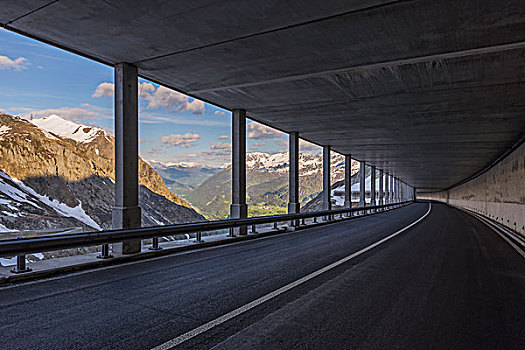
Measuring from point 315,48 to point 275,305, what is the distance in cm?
616

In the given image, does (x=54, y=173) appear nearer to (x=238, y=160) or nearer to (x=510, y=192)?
(x=238, y=160)

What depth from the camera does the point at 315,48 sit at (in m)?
8.52

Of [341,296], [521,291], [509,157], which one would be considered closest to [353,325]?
[341,296]

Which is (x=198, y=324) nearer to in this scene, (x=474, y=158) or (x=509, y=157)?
(x=509, y=157)

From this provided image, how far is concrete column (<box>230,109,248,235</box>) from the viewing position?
14970 millimetres

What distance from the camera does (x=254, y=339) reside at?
12.7 ft

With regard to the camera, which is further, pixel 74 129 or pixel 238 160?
pixel 74 129

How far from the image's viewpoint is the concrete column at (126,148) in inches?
368

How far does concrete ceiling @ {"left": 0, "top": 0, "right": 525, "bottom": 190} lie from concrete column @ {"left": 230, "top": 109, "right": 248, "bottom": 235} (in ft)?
3.05

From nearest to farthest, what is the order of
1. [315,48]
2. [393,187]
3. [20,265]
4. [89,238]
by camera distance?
[20,265] → [89,238] → [315,48] → [393,187]

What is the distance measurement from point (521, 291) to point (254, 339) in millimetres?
5207

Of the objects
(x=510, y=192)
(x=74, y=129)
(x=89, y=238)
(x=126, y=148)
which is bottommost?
(x=89, y=238)

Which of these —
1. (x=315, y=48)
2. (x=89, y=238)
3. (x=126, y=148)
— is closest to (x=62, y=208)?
(x=126, y=148)

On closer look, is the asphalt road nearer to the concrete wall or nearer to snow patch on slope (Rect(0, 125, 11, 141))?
the concrete wall
